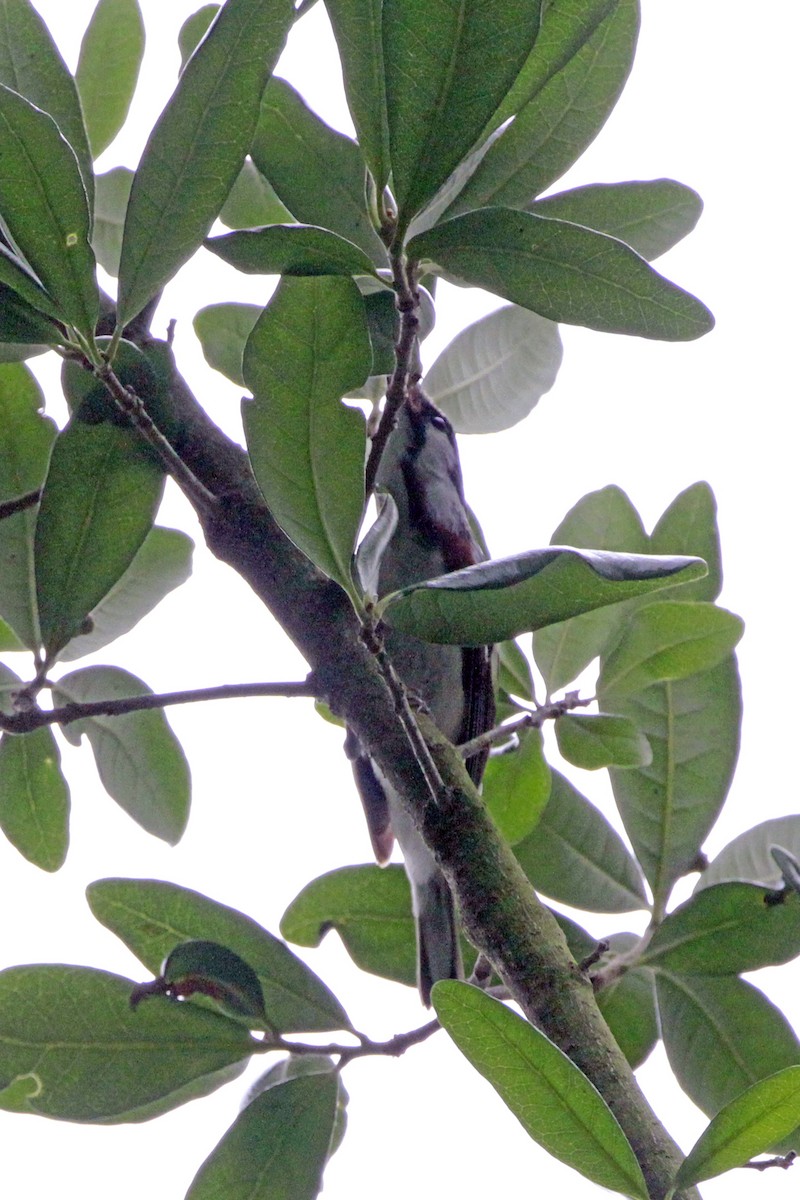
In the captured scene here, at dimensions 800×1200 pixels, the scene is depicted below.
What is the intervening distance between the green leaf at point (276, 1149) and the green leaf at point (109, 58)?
3.80ft

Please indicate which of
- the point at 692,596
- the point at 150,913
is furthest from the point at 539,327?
the point at 150,913

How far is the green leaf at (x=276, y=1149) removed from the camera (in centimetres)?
118

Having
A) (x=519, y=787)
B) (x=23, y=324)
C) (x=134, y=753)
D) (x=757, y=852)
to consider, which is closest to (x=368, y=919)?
(x=519, y=787)

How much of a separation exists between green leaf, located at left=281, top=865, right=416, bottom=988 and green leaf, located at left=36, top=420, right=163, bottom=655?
0.46m

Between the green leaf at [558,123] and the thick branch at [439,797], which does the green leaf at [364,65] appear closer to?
the green leaf at [558,123]

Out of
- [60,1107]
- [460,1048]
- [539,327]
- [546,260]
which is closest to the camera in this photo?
[460,1048]

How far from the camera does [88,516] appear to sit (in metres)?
1.24

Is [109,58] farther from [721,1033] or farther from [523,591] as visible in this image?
[721,1033]

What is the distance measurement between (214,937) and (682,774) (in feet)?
1.96

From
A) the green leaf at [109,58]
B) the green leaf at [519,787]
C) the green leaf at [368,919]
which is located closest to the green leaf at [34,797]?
the green leaf at [368,919]

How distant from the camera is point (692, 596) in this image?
1.48m

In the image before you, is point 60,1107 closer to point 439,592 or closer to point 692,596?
point 439,592

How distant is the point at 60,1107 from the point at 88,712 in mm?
378

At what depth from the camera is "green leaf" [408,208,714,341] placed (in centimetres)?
96
